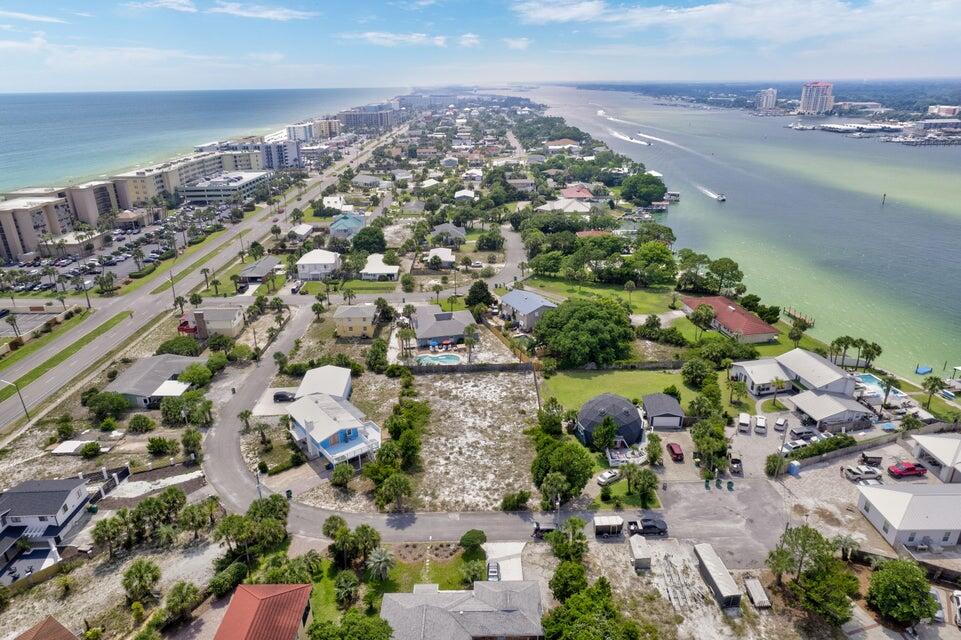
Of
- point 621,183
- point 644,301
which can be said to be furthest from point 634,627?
point 621,183

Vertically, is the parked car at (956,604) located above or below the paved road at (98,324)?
below

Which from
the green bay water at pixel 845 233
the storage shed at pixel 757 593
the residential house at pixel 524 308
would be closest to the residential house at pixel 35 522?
the storage shed at pixel 757 593

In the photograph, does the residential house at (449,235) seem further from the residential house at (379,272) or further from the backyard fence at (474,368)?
the backyard fence at (474,368)

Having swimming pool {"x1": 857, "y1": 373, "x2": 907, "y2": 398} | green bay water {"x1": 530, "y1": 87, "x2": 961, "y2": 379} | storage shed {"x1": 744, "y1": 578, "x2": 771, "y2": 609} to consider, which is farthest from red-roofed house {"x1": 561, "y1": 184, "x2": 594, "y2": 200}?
storage shed {"x1": 744, "y1": 578, "x2": 771, "y2": 609}

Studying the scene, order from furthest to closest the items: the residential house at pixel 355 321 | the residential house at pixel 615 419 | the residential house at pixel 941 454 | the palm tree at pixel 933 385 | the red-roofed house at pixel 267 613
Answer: the residential house at pixel 355 321
the palm tree at pixel 933 385
the residential house at pixel 615 419
the residential house at pixel 941 454
the red-roofed house at pixel 267 613

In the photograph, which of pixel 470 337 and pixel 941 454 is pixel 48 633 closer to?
pixel 470 337

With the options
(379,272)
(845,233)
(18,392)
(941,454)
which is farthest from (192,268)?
(845,233)
